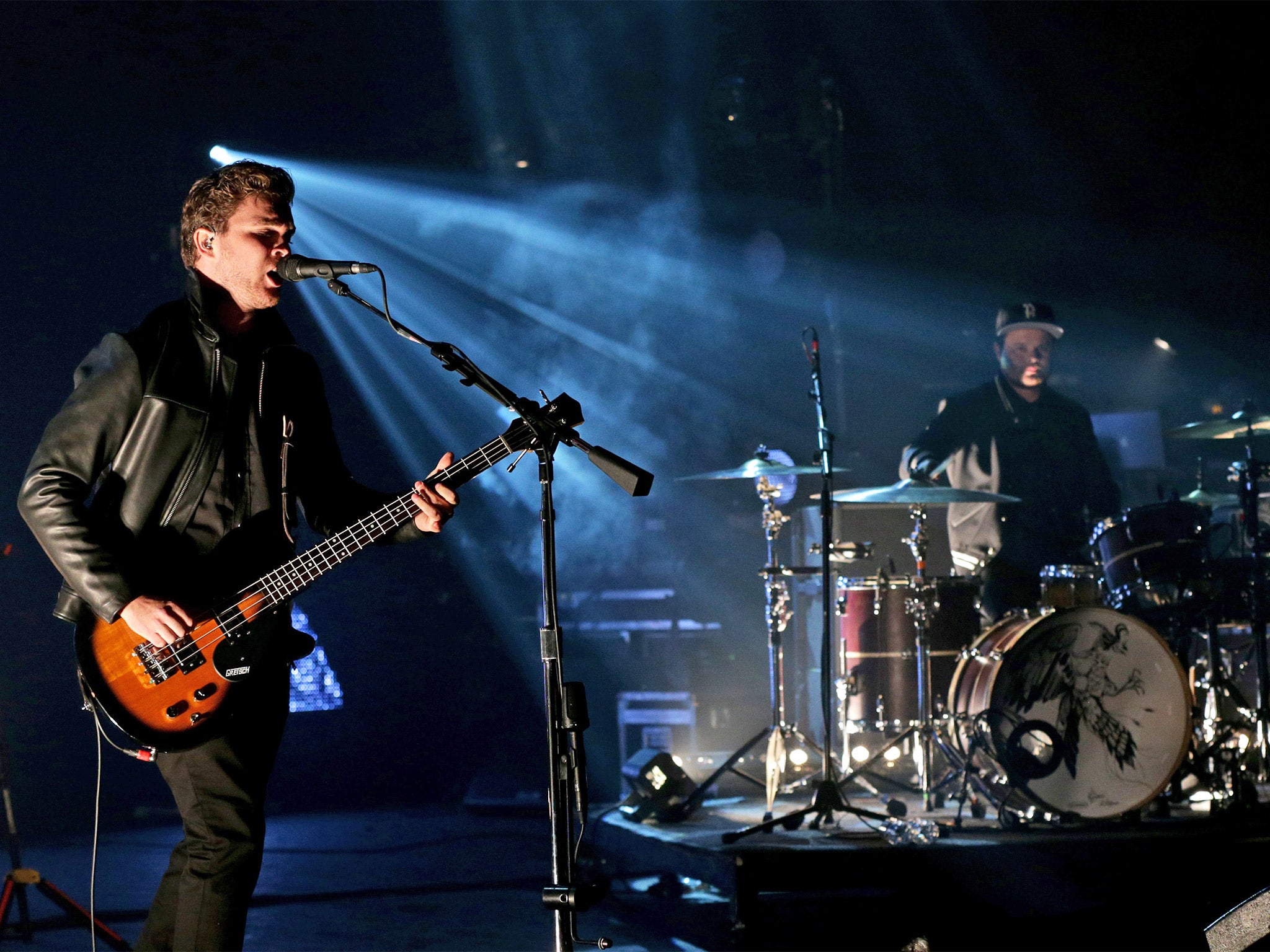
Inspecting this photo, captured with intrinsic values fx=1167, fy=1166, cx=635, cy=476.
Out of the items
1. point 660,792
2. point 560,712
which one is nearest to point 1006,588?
point 660,792

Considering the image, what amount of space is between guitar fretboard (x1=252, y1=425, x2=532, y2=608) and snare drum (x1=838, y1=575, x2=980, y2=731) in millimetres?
3493

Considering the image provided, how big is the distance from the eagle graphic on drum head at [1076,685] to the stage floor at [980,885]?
0.39m

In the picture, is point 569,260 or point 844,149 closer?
point 844,149

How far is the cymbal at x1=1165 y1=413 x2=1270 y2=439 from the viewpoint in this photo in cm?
572

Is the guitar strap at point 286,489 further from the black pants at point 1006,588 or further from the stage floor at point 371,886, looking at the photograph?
the black pants at point 1006,588

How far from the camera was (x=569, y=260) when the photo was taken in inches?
370

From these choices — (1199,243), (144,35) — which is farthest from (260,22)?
(1199,243)

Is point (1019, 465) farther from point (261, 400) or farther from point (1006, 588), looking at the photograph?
point (261, 400)

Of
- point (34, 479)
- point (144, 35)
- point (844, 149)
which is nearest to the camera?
point (34, 479)

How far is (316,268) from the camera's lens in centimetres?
257

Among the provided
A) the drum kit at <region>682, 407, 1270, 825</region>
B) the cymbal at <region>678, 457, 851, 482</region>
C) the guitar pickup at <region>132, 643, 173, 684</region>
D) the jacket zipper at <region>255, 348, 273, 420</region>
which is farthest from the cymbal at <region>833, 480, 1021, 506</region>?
the guitar pickup at <region>132, 643, 173, 684</region>

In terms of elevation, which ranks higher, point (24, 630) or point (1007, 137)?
point (1007, 137)

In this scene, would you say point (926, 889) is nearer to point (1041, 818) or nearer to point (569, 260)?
point (1041, 818)

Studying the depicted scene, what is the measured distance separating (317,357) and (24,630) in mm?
2802
